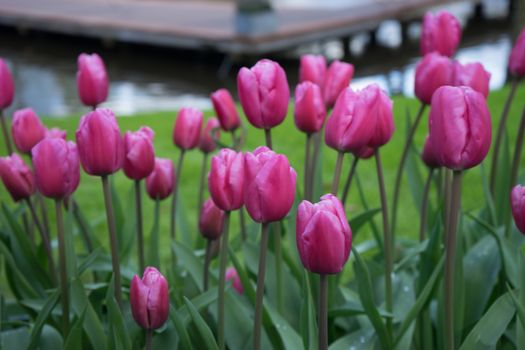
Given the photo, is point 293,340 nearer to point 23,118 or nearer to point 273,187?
point 273,187

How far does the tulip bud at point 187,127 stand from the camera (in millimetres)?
1979

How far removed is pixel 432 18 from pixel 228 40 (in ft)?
25.2

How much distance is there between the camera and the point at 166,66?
10.4 meters

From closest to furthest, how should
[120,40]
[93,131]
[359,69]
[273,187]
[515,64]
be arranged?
[273,187] → [93,131] → [515,64] → [359,69] → [120,40]

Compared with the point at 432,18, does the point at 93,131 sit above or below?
below

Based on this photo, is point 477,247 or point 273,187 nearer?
point 273,187

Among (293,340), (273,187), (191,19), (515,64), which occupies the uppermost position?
(191,19)

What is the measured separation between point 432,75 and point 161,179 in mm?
640

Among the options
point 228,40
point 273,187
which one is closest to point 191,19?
point 228,40

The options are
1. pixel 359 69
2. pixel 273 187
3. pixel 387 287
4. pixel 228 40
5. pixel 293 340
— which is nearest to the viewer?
pixel 273 187

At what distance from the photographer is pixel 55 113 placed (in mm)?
8047

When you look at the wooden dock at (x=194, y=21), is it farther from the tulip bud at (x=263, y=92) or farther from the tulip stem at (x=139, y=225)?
the tulip bud at (x=263, y=92)

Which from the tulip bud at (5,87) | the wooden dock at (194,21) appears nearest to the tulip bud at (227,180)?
the tulip bud at (5,87)

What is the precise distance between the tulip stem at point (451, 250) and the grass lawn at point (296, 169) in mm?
2351
